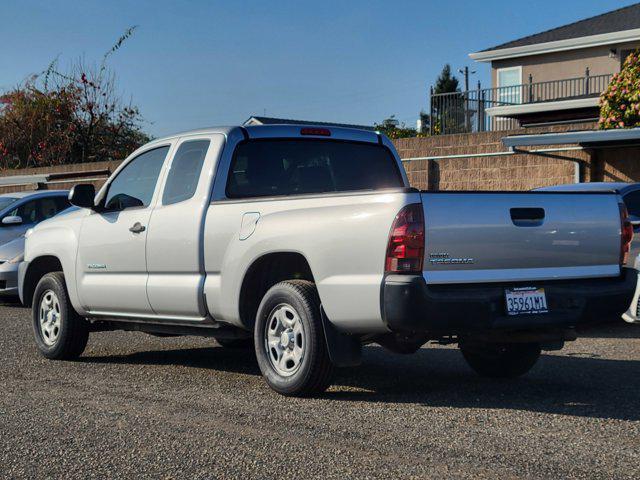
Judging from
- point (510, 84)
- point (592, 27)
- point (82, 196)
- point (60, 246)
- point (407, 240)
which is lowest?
point (60, 246)

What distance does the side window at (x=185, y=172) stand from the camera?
8062mm

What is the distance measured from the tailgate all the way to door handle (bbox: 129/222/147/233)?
2.89 m

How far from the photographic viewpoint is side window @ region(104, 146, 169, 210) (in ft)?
28.1

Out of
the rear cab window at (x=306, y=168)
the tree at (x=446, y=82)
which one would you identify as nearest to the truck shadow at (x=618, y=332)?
the rear cab window at (x=306, y=168)

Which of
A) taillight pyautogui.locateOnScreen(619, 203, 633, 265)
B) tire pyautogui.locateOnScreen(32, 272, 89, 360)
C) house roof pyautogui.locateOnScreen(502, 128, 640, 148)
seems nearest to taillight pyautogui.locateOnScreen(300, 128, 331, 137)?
taillight pyautogui.locateOnScreen(619, 203, 633, 265)

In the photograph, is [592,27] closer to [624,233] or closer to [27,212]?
[27,212]

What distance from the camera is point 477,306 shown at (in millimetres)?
6348

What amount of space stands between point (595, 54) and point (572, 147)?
61.4 ft

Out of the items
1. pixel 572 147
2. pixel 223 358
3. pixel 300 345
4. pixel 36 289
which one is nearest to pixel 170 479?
pixel 300 345

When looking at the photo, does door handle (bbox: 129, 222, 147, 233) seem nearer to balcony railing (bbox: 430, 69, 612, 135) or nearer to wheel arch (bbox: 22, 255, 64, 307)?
wheel arch (bbox: 22, 255, 64, 307)

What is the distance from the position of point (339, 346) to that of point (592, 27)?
99.1ft

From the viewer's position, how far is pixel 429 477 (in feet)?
16.1

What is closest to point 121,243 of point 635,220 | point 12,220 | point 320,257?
point 320,257

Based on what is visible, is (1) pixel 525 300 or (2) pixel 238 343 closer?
(1) pixel 525 300
